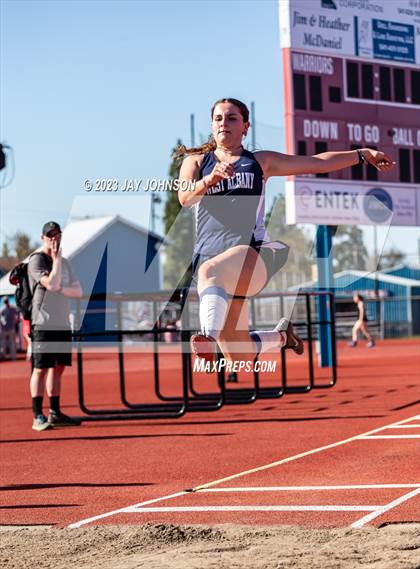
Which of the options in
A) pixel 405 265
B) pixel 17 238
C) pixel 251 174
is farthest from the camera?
pixel 405 265

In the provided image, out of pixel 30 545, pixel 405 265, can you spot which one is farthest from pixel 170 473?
pixel 405 265

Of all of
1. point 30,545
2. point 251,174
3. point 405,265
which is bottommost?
point 30,545

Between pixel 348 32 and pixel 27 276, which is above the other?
pixel 348 32

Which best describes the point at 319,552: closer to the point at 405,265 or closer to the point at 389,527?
the point at 389,527

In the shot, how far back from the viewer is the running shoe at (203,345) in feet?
→ 14.9

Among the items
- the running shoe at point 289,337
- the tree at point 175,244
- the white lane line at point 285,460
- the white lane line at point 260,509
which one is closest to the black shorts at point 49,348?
the white lane line at point 285,460

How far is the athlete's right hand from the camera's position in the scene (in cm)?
411

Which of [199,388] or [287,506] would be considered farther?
[199,388]

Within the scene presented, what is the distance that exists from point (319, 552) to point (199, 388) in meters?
11.8

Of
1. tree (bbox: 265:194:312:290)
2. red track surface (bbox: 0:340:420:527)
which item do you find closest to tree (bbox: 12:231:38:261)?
tree (bbox: 265:194:312:290)

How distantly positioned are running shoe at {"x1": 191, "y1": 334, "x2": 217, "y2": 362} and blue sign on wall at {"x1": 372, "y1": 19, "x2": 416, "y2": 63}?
1519 cm

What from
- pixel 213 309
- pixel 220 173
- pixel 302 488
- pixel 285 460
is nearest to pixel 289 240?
pixel 285 460

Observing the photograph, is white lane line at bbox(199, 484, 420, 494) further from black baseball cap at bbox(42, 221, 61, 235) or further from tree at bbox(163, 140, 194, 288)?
tree at bbox(163, 140, 194, 288)

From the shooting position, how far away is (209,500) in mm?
6199
